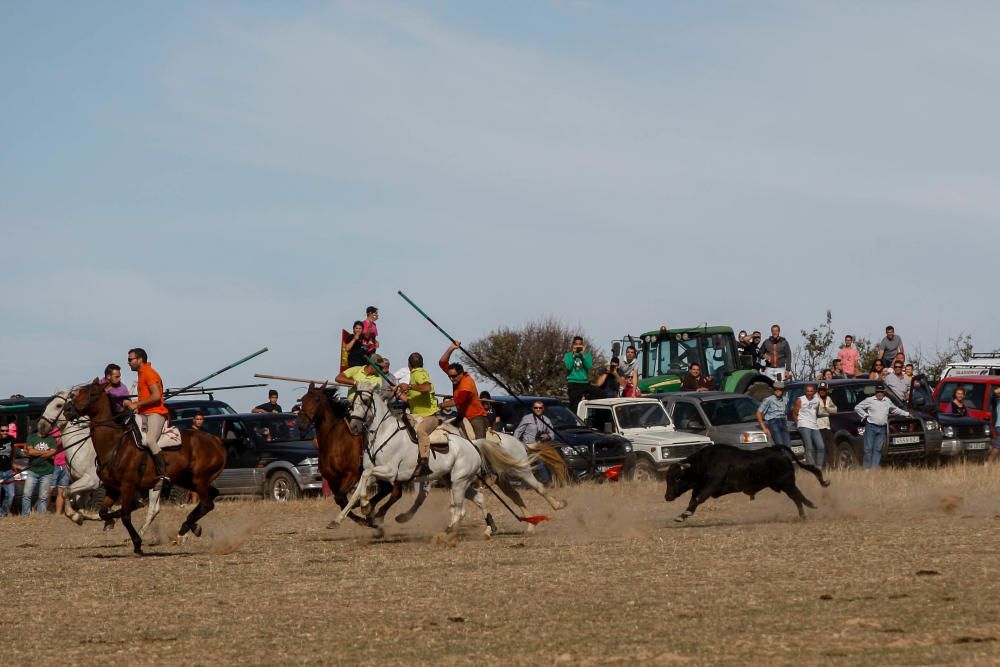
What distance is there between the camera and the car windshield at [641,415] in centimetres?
2992

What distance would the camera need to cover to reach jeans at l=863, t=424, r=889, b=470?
29.1m

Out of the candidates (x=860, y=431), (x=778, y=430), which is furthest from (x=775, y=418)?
(x=860, y=431)

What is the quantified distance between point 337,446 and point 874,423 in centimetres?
1257

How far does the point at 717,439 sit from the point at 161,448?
13.4m

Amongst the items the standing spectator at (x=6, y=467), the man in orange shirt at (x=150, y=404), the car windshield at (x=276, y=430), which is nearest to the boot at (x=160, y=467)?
the man in orange shirt at (x=150, y=404)

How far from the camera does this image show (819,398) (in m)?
28.8

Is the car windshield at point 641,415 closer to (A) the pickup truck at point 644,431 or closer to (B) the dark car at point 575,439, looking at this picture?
(A) the pickup truck at point 644,431

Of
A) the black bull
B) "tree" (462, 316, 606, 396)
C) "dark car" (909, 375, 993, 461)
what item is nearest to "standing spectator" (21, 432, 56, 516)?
the black bull

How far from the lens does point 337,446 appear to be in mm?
19656

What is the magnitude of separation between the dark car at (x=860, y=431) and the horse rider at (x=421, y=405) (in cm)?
1172

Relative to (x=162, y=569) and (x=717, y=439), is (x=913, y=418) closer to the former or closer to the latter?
(x=717, y=439)

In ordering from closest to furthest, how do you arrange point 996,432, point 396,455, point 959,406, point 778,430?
1. point 396,455
2. point 778,430
3. point 996,432
4. point 959,406

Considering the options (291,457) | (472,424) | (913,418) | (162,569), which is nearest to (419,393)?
(472,424)

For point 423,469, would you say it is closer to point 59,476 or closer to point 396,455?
point 396,455
